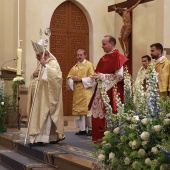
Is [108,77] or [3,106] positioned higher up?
[108,77]

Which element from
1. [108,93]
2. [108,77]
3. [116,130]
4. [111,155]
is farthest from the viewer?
[108,93]

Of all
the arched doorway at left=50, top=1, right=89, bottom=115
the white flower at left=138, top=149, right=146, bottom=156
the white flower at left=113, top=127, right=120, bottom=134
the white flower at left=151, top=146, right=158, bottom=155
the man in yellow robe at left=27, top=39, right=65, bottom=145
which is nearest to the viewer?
the white flower at left=151, top=146, right=158, bottom=155

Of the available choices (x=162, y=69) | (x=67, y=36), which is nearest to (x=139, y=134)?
(x=162, y=69)

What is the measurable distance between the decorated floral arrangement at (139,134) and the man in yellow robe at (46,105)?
296 cm

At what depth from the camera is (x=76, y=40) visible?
44.6ft

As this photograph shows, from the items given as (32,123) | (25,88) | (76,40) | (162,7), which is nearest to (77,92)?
(32,123)

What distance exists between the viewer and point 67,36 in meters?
13.4

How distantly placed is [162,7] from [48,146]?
20.3 ft

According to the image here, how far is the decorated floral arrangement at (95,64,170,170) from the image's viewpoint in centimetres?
328

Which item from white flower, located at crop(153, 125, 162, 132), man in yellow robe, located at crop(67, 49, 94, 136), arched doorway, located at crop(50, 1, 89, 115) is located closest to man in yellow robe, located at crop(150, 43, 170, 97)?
man in yellow robe, located at crop(67, 49, 94, 136)

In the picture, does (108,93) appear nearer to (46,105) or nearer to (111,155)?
(46,105)

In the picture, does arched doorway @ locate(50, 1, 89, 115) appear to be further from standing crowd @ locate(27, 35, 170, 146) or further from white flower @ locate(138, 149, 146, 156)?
white flower @ locate(138, 149, 146, 156)

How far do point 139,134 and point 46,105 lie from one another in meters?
3.53

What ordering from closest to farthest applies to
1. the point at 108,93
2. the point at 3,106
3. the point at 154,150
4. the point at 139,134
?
the point at 154,150 → the point at 139,134 → the point at 108,93 → the point at 3,106
